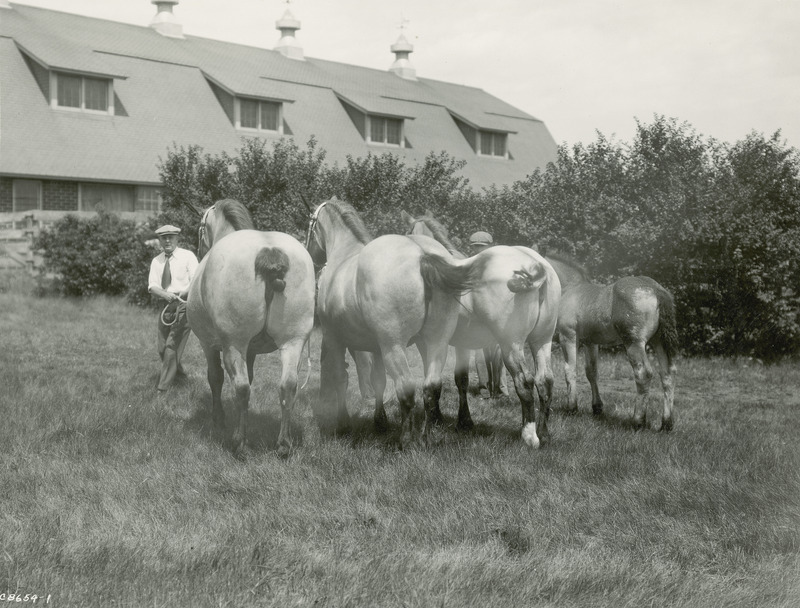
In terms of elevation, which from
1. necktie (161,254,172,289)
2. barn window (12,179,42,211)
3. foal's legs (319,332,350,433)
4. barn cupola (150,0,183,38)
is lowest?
foal's legs (319,332,350,433)

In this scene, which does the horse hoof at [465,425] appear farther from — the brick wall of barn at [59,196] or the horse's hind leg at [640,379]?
the brick wall of barn at [59,196]

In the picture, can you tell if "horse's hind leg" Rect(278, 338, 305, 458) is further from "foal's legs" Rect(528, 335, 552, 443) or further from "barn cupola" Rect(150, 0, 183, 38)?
"barn cupola" Rect(150, 0, 183, 38)

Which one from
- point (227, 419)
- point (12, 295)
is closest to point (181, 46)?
point (12, 295)

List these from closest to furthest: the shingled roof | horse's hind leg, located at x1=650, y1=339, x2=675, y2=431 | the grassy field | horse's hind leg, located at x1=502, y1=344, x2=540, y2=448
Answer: the grassy field → horse's hind leg, located at x1=502, y1=344, x2=540, y2=448 → horse's hind leg, located at x1=650, y1=339, x2=675, y2=431 → the shingled roof

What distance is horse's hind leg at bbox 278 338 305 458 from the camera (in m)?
7.48

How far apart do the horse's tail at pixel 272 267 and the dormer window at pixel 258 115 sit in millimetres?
26368

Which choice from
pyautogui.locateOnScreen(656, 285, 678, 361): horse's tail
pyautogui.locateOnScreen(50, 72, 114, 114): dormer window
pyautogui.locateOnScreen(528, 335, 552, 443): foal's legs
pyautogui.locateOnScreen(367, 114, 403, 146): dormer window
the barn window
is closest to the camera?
pyautogui.locateOnScreen(528, 335, 552, 443): foal's legs

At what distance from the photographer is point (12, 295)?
20469mm

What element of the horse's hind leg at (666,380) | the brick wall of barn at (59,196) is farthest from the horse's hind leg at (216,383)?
the brick wall of barn at (59,196)

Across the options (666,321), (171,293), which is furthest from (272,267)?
(666,321)

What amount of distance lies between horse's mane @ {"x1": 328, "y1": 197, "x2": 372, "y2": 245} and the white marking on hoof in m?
2.38

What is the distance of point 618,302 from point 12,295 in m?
16.1

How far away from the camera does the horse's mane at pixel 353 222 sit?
339 inches

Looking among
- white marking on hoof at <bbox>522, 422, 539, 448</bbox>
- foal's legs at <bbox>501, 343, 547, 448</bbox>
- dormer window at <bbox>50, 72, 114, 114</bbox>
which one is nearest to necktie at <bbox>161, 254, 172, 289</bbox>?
foal's legs at <bbox>501, 343, 547, 448</bbox>
